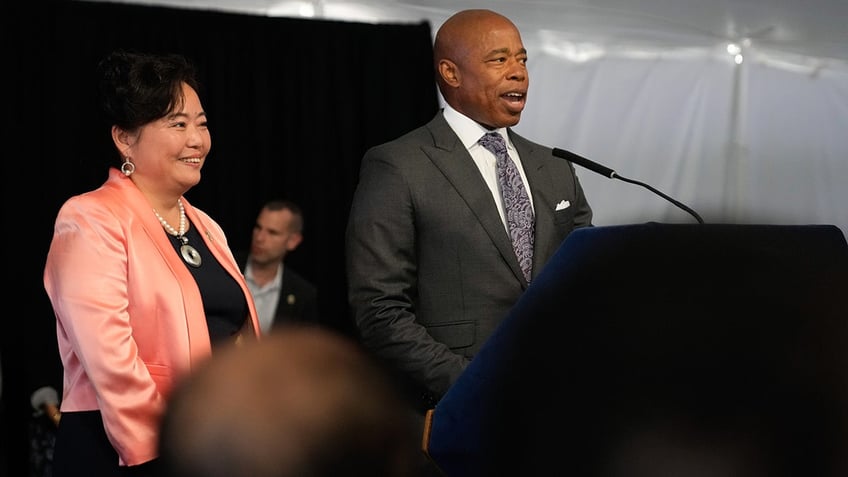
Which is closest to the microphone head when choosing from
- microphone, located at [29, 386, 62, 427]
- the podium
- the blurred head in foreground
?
A: microphone, located at [29, 386, 62, 427]

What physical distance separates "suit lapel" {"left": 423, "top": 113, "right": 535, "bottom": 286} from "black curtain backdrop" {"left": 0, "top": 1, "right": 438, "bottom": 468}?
2.46m

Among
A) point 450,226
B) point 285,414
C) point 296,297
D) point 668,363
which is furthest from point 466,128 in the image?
point 296,297

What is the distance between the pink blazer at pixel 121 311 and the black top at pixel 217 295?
0.15 feet

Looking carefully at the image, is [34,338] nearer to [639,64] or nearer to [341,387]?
[639,64]

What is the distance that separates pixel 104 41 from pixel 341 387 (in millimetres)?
4434

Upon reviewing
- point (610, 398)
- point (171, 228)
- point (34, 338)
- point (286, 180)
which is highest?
point (610, 398)

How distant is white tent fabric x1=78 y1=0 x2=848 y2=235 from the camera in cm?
536

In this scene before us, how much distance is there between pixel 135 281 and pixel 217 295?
0.61 ft

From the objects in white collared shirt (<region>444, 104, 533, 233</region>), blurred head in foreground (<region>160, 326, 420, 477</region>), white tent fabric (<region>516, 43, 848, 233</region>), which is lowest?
white tent fabric (<region>516, 43, 848, 233</region>)

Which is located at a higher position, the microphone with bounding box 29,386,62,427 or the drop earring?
the drop earring

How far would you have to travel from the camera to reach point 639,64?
18.2ft

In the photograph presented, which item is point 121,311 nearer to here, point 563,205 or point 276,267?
point 563,205

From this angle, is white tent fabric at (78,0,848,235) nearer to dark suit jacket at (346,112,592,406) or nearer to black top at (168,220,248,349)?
dark suit jacket at (346,112,592,406)

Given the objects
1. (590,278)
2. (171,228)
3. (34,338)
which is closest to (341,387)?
(590,278)
